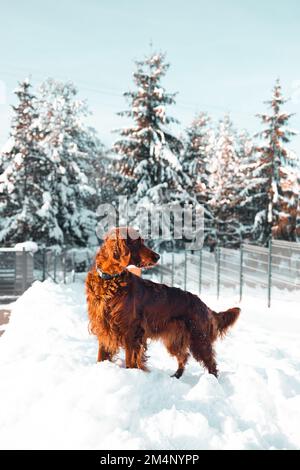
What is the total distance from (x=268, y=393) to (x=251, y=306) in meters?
6.78

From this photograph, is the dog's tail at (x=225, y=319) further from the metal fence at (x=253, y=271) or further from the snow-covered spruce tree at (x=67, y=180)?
the snow-covered spruce tree at (x=67, y=180)

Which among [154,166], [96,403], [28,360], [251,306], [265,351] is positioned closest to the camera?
[96,403]

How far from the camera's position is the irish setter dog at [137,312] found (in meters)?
3.33

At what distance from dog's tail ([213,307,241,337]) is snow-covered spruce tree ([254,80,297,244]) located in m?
19.9

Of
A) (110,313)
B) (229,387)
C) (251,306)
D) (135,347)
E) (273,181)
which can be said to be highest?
(273,181)

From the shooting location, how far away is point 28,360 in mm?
3766

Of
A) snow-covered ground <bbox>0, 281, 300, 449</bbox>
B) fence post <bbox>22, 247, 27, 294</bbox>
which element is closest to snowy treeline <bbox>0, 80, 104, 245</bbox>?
fence post <bbox>22, 247, 27, 294</bbox>

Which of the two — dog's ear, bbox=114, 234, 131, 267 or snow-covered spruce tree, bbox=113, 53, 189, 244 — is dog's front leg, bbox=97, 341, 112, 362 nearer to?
dog's ear, bbox=114, 234, 131, 267

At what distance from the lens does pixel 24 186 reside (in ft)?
73.2

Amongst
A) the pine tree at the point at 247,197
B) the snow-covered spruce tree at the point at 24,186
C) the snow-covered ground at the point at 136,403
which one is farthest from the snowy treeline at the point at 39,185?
the snow-covered ground at the point at 136,403

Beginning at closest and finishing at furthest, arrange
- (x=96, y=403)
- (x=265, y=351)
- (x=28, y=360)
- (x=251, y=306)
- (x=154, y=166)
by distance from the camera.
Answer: (x=96, y=403) < (x=28, y=360) < (x=265, y=351) < (x=251, y=306) < (x=154, y=166)

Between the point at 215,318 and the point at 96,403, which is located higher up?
the point at 215,318
